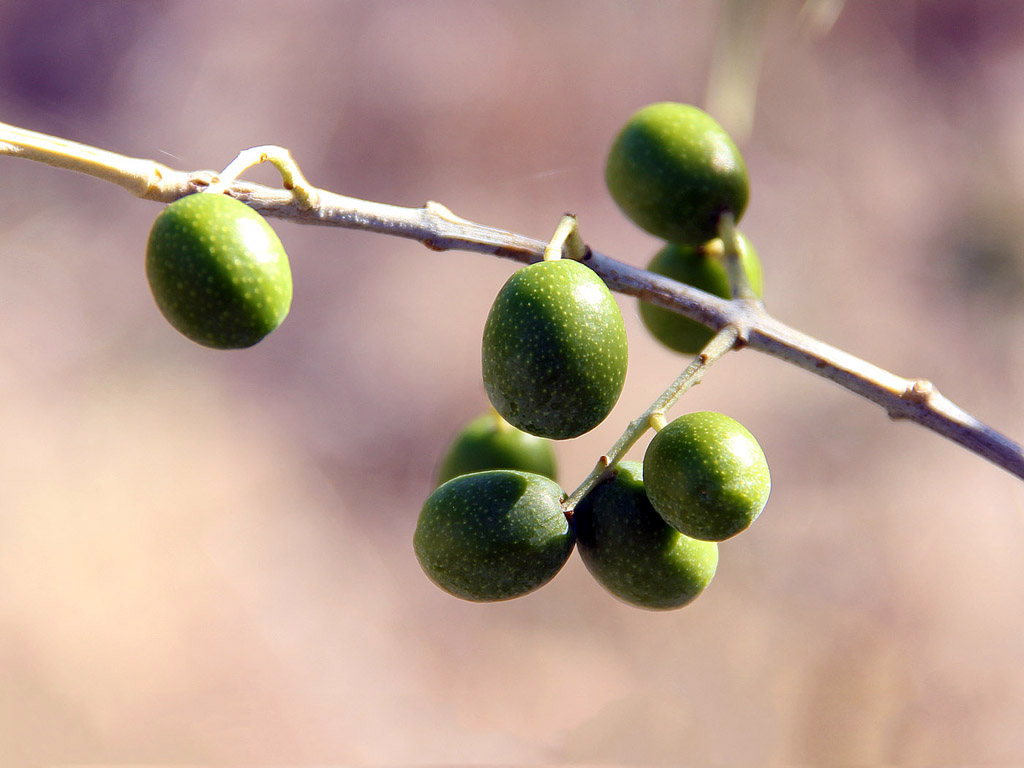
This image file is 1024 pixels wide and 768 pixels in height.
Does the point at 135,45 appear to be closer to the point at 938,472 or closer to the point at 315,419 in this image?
the point at 315,419

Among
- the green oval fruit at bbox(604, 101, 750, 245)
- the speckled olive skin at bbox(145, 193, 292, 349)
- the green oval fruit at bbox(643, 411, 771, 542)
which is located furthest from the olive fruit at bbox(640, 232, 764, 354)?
the speckled olive skin at bbox(145, 193, 292, 349)

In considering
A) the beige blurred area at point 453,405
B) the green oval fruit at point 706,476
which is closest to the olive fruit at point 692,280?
the green oval fruit at point 706,476

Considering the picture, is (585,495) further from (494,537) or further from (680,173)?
(680,173)

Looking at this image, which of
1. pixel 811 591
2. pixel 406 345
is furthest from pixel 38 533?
pixel 811 591

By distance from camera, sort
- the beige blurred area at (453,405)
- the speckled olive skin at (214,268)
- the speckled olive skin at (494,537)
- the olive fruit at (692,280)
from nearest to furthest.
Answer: the speckled olive skin at (214,268) → the speckled olive skin at (494,537) → the olive fruit at (692,280) → the beige blurred area at (453,405)

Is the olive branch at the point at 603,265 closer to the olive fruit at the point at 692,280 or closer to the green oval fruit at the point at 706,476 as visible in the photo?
the green oval fruit at the point at 706,476

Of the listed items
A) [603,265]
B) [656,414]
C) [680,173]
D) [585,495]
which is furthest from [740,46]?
[585,495]

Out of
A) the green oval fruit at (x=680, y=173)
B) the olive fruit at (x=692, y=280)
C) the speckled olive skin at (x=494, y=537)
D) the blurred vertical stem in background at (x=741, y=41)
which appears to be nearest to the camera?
the speckled olive skin at (x=494, y=537)
